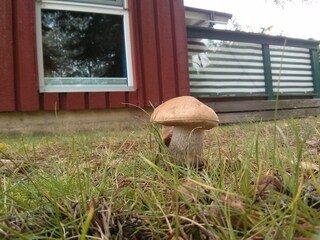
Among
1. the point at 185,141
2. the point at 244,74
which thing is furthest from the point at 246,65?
the point at 185,141

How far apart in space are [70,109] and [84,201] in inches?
179

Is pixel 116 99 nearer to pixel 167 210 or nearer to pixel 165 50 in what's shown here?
pixel 165 50

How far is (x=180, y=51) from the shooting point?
6281mm

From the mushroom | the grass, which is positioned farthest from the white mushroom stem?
the grass

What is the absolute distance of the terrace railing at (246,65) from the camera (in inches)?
276

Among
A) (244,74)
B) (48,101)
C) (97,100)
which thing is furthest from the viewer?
(244,74)

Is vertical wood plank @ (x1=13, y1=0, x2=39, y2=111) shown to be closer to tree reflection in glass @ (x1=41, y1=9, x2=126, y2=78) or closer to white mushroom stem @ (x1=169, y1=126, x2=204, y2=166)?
tree reflection in glass @ (x1=41, y1=9, x2=126, y2=78)

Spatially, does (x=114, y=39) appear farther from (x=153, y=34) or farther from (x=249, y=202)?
(x=249, y=202)

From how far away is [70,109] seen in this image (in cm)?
528

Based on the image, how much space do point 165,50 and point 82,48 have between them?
4.75 ft

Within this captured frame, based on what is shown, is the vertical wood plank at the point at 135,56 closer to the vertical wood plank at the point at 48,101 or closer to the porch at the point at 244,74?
the vertical wood plank at the point at 48,101

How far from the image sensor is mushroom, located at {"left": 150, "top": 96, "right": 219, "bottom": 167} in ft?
4.58

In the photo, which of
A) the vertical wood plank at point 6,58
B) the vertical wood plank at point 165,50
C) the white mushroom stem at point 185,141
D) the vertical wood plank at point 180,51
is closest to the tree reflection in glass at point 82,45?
the vertical wood plank at point 6,58

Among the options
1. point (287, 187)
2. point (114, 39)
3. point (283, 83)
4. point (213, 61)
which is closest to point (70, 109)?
point (114, 39)
